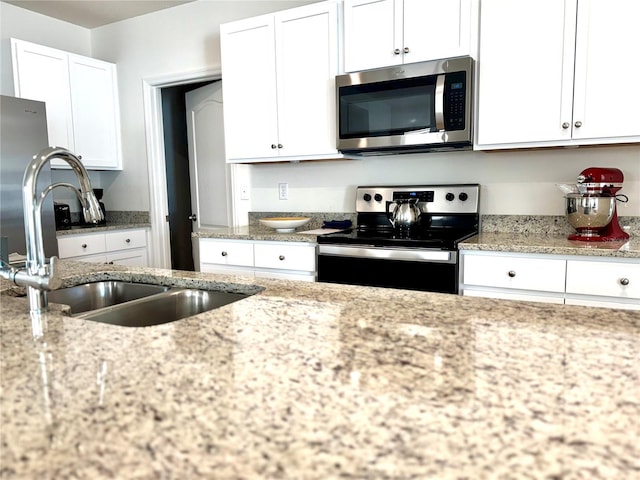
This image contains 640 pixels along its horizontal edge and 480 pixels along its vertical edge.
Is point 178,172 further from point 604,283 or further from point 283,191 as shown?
point 604,283

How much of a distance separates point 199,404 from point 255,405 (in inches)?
2.8

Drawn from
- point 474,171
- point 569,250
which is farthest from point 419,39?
point 569,250

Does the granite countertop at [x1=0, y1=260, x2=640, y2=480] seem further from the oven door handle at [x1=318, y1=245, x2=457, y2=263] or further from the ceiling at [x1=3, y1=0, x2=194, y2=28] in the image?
the ceiling at [x1=3, y1=0, x2=194, y2=28]

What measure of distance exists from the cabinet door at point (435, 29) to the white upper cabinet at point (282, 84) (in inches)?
17.2

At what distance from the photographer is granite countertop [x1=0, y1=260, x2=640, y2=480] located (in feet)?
1.54

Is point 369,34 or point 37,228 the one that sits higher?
point 369,34

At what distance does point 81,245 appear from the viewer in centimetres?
342

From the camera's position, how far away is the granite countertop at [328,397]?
0.47 metres

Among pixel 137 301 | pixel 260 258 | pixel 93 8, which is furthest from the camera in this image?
pixel 93 8

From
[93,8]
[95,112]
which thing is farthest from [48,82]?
[93,8]

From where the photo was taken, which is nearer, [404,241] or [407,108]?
[404,241]

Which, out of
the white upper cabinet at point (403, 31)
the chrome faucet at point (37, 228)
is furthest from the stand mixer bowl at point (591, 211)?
the chrome faucet at point (37, 228)

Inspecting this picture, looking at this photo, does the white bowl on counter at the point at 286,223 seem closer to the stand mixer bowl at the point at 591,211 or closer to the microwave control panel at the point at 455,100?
the microwave control panel at the point at 455,100

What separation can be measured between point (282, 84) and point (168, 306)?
1848 millimetres
